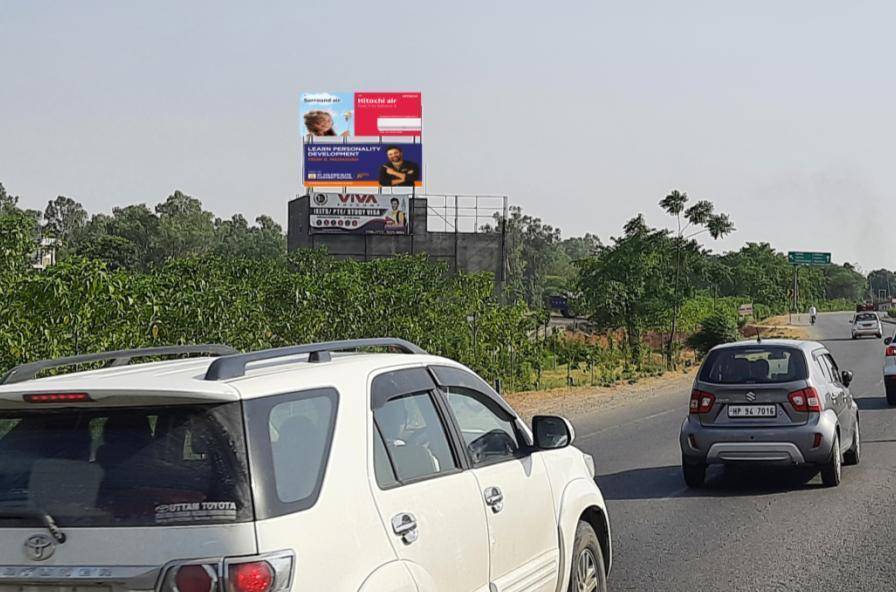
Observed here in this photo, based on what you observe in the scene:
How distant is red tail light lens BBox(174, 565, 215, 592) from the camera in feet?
12.2

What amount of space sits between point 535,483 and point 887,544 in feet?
15.9

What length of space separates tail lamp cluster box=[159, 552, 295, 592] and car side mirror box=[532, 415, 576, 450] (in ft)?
8.45

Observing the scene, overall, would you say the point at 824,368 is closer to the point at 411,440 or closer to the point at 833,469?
the point at 833,469

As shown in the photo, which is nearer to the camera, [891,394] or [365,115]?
[891,394]

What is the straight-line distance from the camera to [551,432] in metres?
6.20

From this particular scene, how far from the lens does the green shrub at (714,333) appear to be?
1847 inches

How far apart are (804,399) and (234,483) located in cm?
962

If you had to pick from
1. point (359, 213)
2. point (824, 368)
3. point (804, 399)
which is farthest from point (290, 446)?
point (359, 213)

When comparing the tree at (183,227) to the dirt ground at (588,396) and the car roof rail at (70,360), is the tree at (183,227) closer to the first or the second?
→ the dirt ground at (588,396)

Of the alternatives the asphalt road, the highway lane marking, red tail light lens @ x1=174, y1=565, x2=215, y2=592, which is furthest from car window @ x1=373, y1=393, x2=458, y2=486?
the highway lane marking

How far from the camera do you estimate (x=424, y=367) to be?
5.38 metres

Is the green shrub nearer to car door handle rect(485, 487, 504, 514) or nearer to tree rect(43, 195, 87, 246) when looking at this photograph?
car door handle rect(485, 487, 504, 514)

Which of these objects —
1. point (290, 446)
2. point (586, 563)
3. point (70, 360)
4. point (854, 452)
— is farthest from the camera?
point (854, 452)

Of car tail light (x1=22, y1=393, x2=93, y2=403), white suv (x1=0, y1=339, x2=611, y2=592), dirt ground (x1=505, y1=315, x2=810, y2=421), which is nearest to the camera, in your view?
white suv (x1=0, y1=339, x2=611, y2=592)
